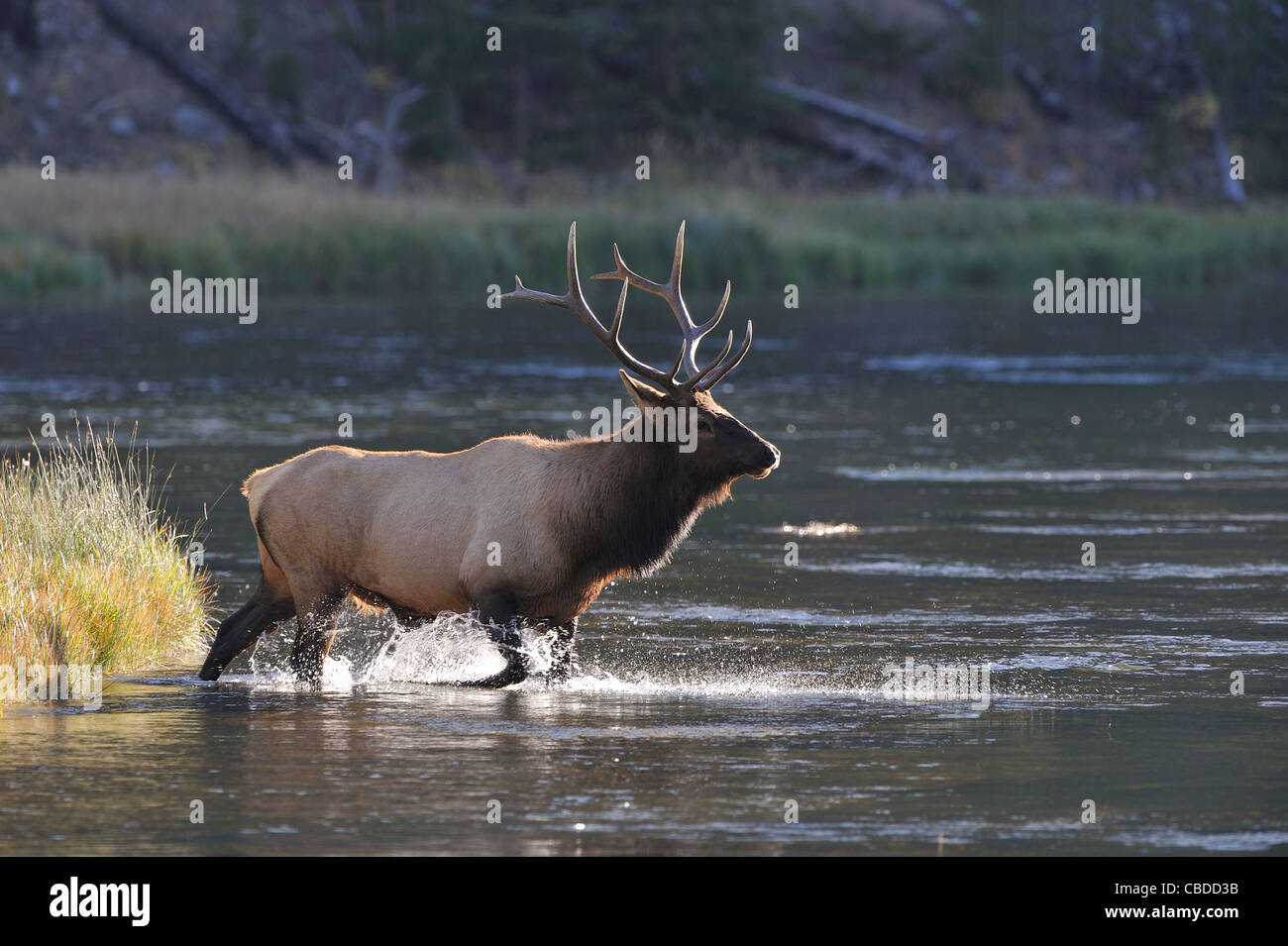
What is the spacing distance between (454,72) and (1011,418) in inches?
1326

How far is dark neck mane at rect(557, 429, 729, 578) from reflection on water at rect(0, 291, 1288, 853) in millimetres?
576

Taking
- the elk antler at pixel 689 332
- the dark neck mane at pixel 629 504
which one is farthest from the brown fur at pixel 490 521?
the elk antler at pixel 689 332

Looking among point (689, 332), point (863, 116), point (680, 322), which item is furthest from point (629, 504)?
point (863, 116)

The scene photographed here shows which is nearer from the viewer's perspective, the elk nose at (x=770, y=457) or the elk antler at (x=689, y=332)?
the elk nose at (x=770, y=457)

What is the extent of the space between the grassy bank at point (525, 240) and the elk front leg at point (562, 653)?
27.4m

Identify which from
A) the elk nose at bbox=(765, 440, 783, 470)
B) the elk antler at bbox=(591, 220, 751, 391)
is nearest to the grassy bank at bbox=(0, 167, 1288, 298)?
the elk antler at bbox=(591, 220, 751, 391)

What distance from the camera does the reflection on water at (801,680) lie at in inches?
326

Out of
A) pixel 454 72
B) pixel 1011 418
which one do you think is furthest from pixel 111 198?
pixel 1011 418

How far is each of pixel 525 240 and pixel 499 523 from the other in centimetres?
3010

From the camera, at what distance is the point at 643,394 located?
10805mm

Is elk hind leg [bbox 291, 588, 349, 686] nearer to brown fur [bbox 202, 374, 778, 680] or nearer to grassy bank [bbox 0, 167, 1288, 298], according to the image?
brown fur [bbox 202, 374, 778, 680]

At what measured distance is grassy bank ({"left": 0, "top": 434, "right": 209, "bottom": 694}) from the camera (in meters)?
11.1

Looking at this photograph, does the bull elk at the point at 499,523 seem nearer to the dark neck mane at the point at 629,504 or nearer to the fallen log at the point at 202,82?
the dark neck mane at the point at 629,504

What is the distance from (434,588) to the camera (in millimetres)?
10805
